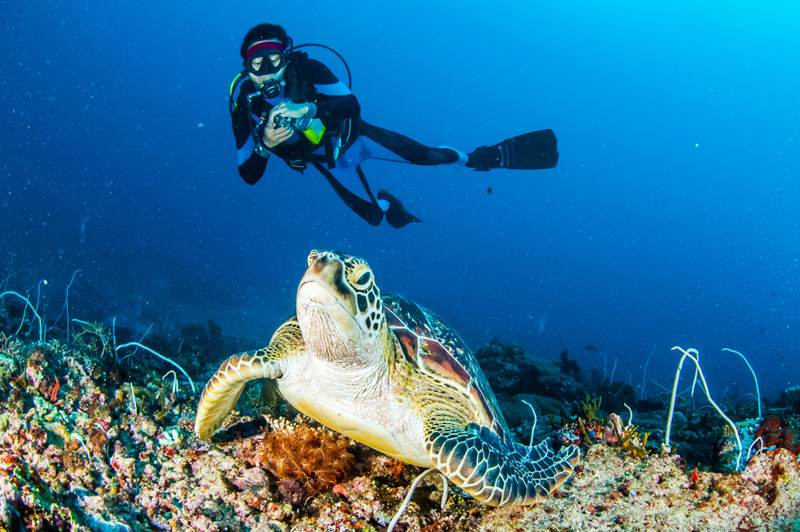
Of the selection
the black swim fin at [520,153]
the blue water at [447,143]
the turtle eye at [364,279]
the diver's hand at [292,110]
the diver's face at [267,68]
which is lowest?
the turtle eye at [364,279]

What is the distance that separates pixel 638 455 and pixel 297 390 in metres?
2.05

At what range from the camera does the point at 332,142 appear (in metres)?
5.96

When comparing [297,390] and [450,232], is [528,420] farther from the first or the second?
[450,232]

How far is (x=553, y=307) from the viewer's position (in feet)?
160

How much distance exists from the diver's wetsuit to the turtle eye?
13.4 ft

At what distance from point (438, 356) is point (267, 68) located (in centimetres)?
494

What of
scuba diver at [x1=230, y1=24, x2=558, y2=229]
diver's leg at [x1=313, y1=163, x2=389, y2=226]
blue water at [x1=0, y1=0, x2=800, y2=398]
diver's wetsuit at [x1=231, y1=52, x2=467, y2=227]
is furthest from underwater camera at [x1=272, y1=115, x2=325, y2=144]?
blue water at [x1=0, y1=0, x2=800, y2=398]

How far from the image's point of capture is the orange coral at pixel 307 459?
6.84 feet

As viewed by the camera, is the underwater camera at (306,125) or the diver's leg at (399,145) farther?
the diver's leg at (399,145)

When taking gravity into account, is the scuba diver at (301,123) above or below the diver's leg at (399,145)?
below

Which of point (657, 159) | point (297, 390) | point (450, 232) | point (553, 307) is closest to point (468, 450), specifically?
point (297, 390)

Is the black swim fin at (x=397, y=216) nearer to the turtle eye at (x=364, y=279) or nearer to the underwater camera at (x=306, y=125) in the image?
the underwater camera at (x=306, y=125)

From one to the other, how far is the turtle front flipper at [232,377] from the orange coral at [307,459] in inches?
14.3

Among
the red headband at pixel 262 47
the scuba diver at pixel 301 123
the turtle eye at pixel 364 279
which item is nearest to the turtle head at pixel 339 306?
the turtle eye at pixel 364 279
